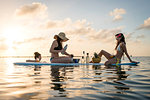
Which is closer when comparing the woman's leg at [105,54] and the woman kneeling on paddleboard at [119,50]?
the woman kneeling on paddleboard at [119,50]

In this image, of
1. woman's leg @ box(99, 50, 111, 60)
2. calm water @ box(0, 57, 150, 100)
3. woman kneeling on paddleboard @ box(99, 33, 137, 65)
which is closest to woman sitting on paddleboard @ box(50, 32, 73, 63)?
woman's leg @ box(99, 50, 111, 60)

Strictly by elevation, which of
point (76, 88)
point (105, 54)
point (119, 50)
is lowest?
point (76, 88)

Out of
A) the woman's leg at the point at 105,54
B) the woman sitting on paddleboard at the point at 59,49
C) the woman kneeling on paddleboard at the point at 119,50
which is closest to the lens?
the woman kneeling on paddleboard at the point at 119,50

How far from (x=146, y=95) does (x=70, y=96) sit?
4.30ft

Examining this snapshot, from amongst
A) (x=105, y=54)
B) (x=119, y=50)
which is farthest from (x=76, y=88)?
(x=105, y=54)

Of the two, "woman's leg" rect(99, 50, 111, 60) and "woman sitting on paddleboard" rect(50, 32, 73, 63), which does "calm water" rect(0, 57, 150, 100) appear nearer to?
"woman's leg" rect(99, 50, 111, 60)

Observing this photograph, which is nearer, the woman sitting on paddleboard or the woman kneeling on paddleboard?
the woman kneeling on paddleboard

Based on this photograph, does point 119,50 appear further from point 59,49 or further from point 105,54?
point 59,49

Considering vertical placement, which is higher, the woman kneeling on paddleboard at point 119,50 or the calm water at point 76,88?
the woman kneeling on paddleboard at point 119,50

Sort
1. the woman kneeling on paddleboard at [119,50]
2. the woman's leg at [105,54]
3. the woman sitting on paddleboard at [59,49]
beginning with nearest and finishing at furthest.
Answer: the woman kneeling on paddleboard at [119,50] < the woman's leg at [105,54] < the woman sitting on paddleboard at [59,49]

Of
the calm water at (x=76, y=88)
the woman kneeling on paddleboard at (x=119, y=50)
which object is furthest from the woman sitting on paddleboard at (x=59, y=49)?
the calm water at (x=76, y=88)

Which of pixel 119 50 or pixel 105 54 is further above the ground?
pixel 119 50

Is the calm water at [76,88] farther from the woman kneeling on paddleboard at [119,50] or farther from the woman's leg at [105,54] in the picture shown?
the woman's leg at [105,54]

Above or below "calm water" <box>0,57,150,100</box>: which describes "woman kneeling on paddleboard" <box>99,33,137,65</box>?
above
